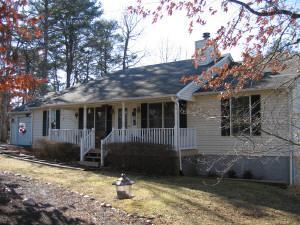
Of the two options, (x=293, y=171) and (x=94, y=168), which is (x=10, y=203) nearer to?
(x=94, y=168)

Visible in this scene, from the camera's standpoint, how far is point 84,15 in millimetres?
35562

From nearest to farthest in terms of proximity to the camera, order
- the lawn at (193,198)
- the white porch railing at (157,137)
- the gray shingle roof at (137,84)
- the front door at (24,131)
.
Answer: the lawn at (193,198) < the white porch railing at (157,137) < the gray shingle roof at (137,84) < the front door at (24,131)

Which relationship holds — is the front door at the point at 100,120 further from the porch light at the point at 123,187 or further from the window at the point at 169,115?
the porch light at the point at 123,187

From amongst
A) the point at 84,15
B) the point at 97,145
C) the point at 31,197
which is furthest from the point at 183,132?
the point at 84,15

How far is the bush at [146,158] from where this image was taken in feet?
44.5

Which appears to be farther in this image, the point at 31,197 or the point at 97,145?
the point at 97,145

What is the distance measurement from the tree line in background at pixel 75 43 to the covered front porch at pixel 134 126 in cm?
1589

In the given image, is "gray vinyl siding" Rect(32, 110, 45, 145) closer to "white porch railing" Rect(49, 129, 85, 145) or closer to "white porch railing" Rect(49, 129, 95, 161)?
"white porch railing" Rect(49, 129, 95, 161)

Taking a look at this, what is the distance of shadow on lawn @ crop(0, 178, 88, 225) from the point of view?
6430 millimetres

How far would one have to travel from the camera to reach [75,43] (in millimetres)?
36656

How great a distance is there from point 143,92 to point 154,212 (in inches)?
320

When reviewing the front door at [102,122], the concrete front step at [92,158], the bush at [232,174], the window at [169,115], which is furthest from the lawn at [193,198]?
the front door at [102,122]

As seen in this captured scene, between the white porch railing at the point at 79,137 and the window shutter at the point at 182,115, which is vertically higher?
the window shutter at the point at 182,115

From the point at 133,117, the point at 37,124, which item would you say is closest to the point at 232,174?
the point at 133,117
